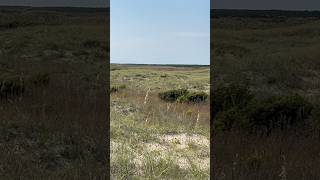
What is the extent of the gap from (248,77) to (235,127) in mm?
9624

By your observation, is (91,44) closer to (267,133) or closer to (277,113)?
(277,113)

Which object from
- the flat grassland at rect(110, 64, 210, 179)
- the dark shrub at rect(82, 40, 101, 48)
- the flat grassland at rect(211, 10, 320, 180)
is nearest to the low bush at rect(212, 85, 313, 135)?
the flat grassland at rect(211, 10, 320, 180)

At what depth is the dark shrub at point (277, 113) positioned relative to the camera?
853cm

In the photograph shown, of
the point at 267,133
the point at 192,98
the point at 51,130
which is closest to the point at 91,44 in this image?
the point at 192,98

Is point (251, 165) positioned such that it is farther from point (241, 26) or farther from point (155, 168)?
point (241, 26)

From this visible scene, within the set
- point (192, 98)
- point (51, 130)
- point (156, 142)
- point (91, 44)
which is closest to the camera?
point (51, 130)

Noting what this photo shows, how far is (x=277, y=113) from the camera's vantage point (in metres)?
8.91

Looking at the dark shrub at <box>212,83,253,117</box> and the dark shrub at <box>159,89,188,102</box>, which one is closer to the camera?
the dark shrub at <box>212,83,253,117</box>

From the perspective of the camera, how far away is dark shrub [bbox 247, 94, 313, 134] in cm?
853

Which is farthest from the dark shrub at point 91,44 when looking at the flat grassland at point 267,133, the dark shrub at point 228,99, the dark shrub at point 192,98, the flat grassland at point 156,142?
the dark shrub at point 228,99

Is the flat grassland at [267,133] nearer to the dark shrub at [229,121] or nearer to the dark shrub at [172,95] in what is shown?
the dark shrub at [229,121]

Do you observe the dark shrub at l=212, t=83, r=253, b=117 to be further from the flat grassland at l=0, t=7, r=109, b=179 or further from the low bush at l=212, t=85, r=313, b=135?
the flat grassland at l=0, t=7, r=109, b=179

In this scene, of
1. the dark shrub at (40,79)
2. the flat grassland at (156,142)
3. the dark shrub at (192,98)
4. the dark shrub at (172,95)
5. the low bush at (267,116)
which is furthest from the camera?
the dark shrub at (172,95)

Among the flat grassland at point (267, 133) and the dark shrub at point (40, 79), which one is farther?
the dark shrub at point (40, 79)
